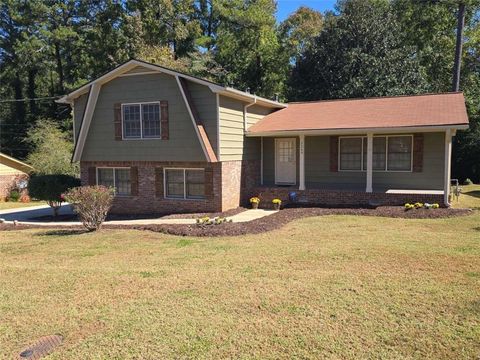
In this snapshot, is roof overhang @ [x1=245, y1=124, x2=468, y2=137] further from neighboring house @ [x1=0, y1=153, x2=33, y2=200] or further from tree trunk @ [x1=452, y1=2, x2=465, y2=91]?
neighboring house @ [x1=0, y1=153, x2=33, y2=200]

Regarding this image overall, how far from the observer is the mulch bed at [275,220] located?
10.9 m

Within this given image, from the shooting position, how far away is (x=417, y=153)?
1466 centimetres

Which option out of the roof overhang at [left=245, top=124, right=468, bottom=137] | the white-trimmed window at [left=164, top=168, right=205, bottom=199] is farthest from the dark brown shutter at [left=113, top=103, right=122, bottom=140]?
the roof overhang at [left=245, top=124, right=468, bottom=137]

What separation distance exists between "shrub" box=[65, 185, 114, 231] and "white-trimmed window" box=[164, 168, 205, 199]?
141 inches

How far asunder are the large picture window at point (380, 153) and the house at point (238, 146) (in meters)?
0.04

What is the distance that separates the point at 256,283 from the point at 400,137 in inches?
433

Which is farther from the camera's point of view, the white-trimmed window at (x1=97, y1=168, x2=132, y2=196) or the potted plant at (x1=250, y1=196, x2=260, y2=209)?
the white-trimmed window at (x1=97, y1=168, x2=132, y2=196)

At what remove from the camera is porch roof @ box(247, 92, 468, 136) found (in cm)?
1394

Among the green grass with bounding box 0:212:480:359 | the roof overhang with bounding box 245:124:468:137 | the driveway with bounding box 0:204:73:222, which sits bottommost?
the driveway with bounding box 0:204:73:222

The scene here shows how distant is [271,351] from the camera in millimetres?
4133

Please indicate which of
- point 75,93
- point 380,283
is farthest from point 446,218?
point 75,93

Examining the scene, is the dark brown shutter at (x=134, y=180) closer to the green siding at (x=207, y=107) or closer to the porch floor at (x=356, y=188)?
the green siding at (x=207, y=107)

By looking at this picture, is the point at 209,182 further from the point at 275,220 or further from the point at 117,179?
the point at 117,179

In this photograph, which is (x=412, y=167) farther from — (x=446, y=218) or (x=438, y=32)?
(x=438, y=32)
